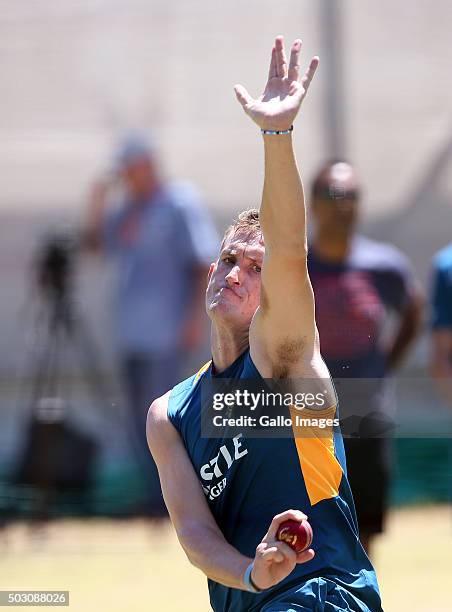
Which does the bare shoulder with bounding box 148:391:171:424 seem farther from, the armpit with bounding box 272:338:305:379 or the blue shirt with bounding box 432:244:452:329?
the blue shirt with bounding box 432:244:452:329

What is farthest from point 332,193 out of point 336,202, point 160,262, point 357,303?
point 160,262

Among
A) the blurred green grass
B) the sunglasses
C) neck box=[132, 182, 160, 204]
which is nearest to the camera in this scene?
the sunglasses

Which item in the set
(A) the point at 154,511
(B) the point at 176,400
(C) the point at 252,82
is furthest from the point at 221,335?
(C) the point at 252,82

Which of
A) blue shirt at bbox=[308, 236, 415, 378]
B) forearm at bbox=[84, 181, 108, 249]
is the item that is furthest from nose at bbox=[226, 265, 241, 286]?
forearm at bbox=[84, 181, 108, 249]

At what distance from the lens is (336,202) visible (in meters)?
5.40

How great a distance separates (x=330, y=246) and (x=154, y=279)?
2593 millimetres

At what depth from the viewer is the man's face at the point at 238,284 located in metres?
2.93

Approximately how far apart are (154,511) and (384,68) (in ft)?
11.7

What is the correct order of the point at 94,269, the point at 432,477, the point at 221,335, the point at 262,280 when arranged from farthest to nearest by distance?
1. the point at 94,269
2. the point at 432,477
3. the point at 221,335
4. the point at 262,280

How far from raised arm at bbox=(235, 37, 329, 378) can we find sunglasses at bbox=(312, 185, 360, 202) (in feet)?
8.52

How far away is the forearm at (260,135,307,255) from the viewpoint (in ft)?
8.82

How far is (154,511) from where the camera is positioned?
770 centimetres

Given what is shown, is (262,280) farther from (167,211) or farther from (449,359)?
(167,211)

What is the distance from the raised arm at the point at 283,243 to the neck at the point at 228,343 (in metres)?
0.15
